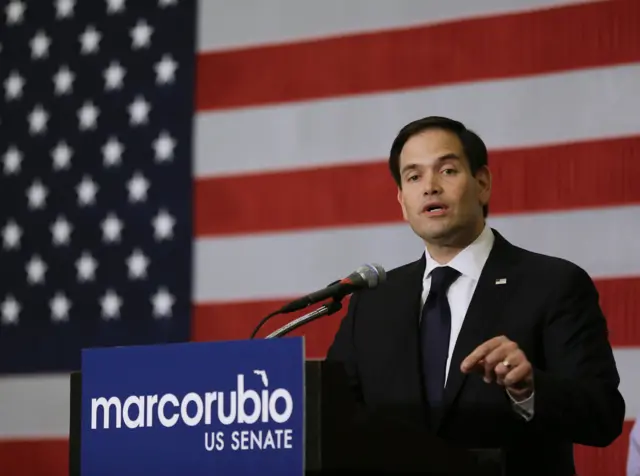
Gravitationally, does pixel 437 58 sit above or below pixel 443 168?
above

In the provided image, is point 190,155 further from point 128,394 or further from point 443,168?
point 128,394

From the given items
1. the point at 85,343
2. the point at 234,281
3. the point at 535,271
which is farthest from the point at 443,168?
the point at 85,343

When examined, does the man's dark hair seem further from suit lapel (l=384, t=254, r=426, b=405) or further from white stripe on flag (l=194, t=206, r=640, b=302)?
white stripe on flag (l=194, t=206, r=640, b=302)

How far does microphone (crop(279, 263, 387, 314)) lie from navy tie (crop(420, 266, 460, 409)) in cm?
38

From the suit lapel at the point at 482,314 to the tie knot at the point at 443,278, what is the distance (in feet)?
0.28

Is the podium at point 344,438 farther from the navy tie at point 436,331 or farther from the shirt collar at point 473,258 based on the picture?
the shirt collar at point 473,258

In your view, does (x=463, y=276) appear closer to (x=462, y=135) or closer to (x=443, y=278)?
(x=443, y=278)

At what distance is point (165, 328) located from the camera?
4223 mm

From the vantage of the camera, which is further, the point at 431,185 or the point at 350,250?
the point at 350,250

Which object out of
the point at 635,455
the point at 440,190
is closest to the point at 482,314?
the point at 440,190

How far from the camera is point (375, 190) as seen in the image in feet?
12.8

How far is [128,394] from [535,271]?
105 centimetres

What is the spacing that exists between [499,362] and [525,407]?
0.27 meters

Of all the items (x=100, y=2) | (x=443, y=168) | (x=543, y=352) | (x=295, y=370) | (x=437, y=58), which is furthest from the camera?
(x=100, y=2)
